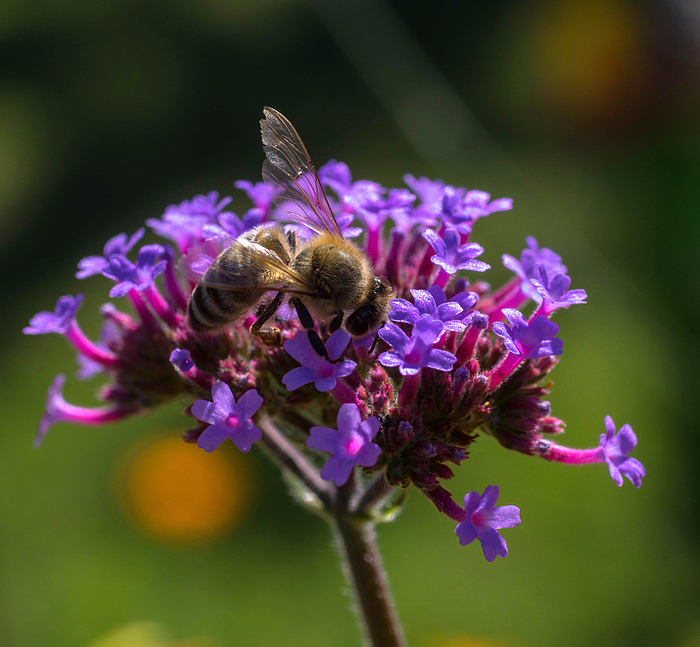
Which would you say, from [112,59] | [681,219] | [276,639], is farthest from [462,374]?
[112,59]

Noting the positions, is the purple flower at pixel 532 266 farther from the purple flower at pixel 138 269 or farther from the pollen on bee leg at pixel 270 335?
the purple flower at pixel 138 269

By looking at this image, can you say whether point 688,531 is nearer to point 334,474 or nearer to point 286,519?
point 286,519

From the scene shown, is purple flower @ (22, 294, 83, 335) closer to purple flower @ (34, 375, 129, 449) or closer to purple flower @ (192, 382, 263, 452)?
purple flower @ (34, 375, 129, 449)

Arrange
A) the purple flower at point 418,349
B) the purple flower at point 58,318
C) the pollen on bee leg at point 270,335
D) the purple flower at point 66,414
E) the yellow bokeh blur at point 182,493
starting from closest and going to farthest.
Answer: the purple flower at point 418,349, the pollen on bee leg at point 270,335, the purple flower at point 58,318, the purple flower at point 66,414, the yellow bokeh blur at point 182,493

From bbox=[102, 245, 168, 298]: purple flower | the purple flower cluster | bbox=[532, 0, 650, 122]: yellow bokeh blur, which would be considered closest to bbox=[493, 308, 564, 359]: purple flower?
the purple flower cluster

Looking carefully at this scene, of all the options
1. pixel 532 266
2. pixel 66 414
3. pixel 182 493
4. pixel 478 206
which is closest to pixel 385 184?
pixel 182 493

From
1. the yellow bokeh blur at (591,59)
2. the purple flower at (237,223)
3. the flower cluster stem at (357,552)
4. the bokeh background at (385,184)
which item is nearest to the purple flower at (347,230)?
the purple flower at (237,223)
